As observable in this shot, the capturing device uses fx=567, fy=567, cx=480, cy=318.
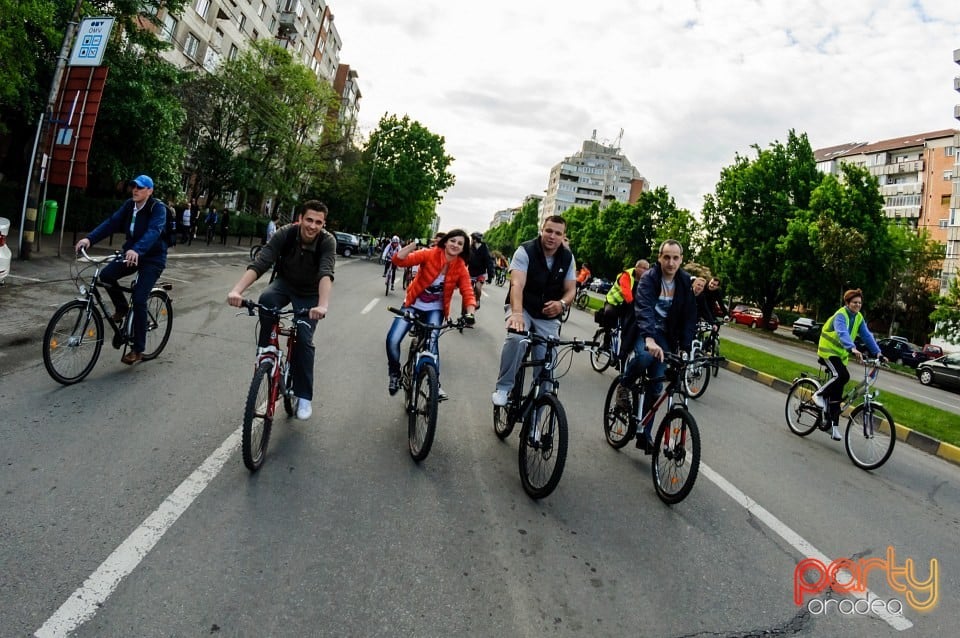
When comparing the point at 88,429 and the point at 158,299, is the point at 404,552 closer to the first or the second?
the point at 88,429

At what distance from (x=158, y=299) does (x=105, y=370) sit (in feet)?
3.17

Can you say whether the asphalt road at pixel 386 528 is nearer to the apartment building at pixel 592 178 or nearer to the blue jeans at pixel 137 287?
the blue jeans at pixel 137 287

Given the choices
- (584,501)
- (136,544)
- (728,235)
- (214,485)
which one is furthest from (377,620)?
(728,235)

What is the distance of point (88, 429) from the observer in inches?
162

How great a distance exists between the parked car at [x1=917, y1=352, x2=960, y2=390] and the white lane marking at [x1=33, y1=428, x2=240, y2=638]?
25.1m

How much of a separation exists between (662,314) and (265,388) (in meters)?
3.37

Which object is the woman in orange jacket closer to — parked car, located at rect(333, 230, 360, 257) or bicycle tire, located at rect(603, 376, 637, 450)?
bicycle tire, located at rect(603, 376, 637, 450)

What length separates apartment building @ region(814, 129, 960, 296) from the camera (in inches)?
2279

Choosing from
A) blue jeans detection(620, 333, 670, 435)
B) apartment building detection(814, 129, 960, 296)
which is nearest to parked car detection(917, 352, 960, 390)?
blue jeans detection(620, 333, 670, 435)

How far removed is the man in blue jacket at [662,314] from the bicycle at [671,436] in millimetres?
72

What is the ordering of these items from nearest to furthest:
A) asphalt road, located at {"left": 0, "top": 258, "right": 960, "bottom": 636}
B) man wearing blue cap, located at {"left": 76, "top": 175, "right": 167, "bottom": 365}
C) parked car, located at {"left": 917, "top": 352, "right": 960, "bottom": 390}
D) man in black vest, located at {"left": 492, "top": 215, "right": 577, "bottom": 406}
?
asphalt road, located at {"left": 0, "top": 258, "right": 960, "bottom": 636} → man in black vest, located at {"left": 492, "top": 215, "right": 577, "bottom": 406} → man wearing blue cap, located at {"left": 76, "top": 175, "right": 167, "bottom": 365} → parked car, located at {"left": 917, "top": 352, "right": 960, "bottom": 390}

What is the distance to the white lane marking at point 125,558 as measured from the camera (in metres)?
2.21

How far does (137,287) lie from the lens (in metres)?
5.68

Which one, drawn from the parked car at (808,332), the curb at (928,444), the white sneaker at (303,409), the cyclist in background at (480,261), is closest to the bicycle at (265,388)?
the white sneaker at (303,409)
